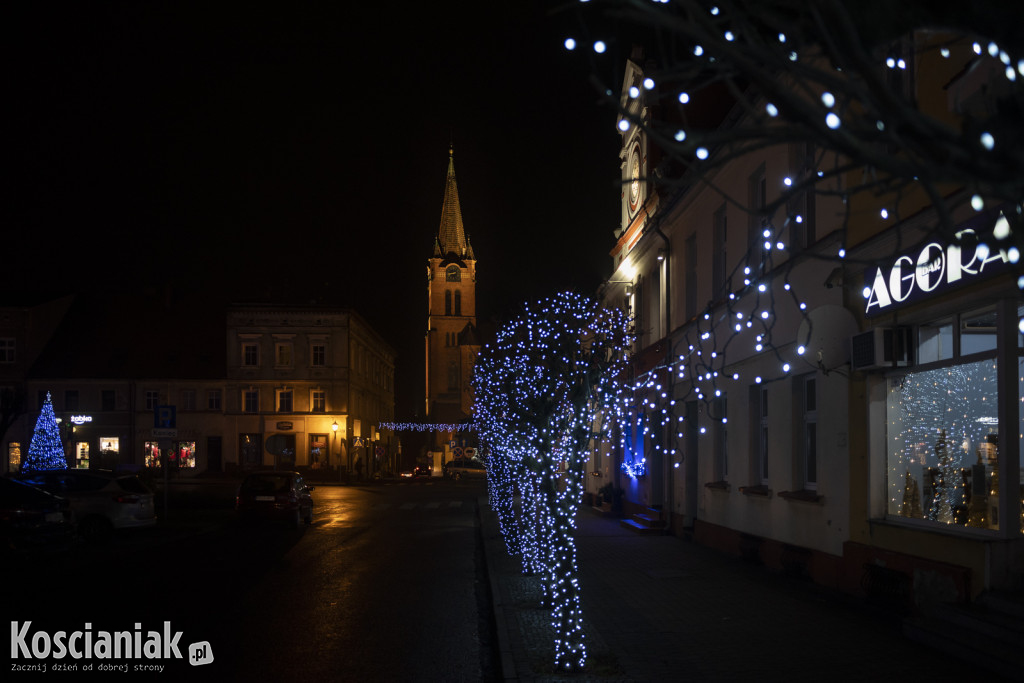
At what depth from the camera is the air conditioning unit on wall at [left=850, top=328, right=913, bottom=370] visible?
33.2ft

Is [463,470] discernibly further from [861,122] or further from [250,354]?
[861,122]

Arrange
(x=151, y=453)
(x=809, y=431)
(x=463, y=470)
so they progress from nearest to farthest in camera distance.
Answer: (x=809, y=431) < (x=151, y=453) < (x=463, y=470)

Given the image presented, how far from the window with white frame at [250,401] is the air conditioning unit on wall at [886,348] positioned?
179ft

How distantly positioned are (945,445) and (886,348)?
3.98ft

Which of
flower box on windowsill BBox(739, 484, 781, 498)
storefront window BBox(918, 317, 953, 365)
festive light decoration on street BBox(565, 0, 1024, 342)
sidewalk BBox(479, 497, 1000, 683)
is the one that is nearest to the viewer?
festive light decoration on street BBox(565, 0, 1024, 342)

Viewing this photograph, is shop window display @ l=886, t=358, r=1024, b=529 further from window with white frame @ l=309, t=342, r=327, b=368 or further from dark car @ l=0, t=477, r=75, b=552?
window with white frame @ l=309, t=342, r=327, b=368

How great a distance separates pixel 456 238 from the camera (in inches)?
4107

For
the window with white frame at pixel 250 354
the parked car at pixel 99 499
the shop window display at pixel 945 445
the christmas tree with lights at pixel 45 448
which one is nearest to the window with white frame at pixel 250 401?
the window with white frame at pixel 250 354

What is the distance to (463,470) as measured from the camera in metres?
60.5

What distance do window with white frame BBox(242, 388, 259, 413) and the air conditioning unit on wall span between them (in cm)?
5449

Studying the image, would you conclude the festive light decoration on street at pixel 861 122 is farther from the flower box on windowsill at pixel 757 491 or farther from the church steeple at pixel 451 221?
the church steeple at pixel 451 221

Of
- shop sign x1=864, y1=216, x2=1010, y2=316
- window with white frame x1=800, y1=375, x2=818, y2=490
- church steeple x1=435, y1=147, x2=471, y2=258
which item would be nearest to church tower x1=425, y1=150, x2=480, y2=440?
church steeple x1=435, y1=147, x2=471, y2=258

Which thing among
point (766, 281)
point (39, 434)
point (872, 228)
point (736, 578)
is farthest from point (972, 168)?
point (39, 434)

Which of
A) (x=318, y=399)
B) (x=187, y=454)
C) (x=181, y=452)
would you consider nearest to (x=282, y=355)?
(x=318, y=399)
